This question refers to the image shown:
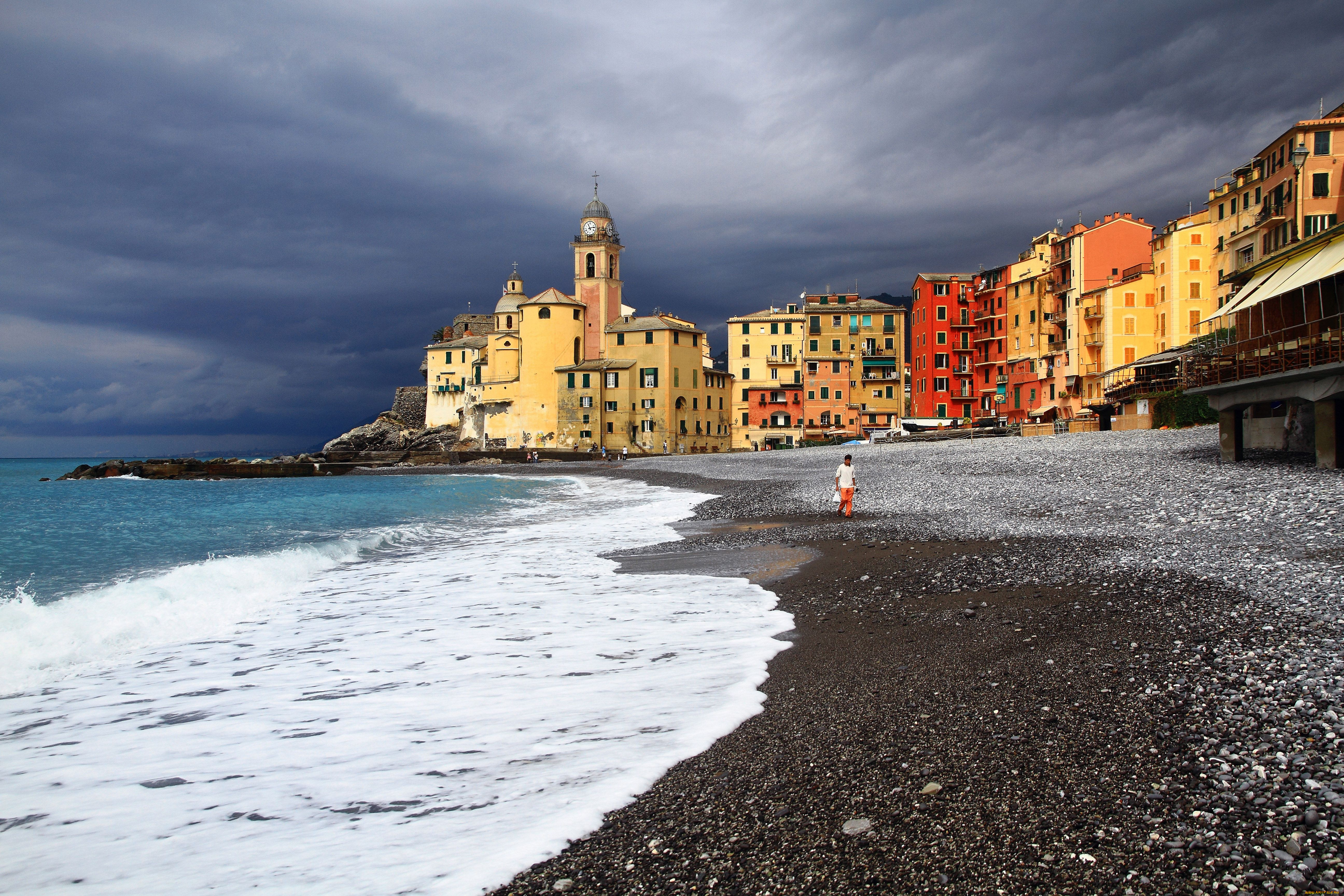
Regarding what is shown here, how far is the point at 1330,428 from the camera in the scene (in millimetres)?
15750

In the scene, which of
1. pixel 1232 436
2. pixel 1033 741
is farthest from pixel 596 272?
pixel 1033 741

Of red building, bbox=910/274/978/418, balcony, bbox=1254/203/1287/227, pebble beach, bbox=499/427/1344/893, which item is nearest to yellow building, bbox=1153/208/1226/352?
balcony, bbox=1254/203/1287/227

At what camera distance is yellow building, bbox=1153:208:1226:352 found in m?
47.8

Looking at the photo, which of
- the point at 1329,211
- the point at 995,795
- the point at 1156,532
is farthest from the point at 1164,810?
the point at 1329,211

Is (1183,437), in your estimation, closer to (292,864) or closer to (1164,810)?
(1164,810)

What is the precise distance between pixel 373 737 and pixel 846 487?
13.2 metres

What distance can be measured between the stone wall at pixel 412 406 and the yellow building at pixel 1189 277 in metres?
80.2

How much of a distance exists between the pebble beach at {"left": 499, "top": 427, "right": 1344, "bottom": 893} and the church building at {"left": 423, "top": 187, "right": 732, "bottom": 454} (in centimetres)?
6606

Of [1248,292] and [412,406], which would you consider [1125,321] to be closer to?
[1248,292]

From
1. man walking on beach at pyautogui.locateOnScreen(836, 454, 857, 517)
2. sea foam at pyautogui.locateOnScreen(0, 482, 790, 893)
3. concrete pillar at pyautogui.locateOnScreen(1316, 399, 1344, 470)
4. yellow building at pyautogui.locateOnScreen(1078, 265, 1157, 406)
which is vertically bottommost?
sea foam at pyautogui.locateOnScreen(0, 482, 790, 893)

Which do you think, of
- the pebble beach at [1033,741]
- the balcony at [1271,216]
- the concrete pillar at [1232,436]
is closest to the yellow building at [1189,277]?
the balcony at [1271,216]

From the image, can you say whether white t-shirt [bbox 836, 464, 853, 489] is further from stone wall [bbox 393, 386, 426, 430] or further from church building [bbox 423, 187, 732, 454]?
stone wall [bbox 393, 386, 426, 430]

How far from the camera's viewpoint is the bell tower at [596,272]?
266 ft

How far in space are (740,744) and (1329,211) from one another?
4408cm
